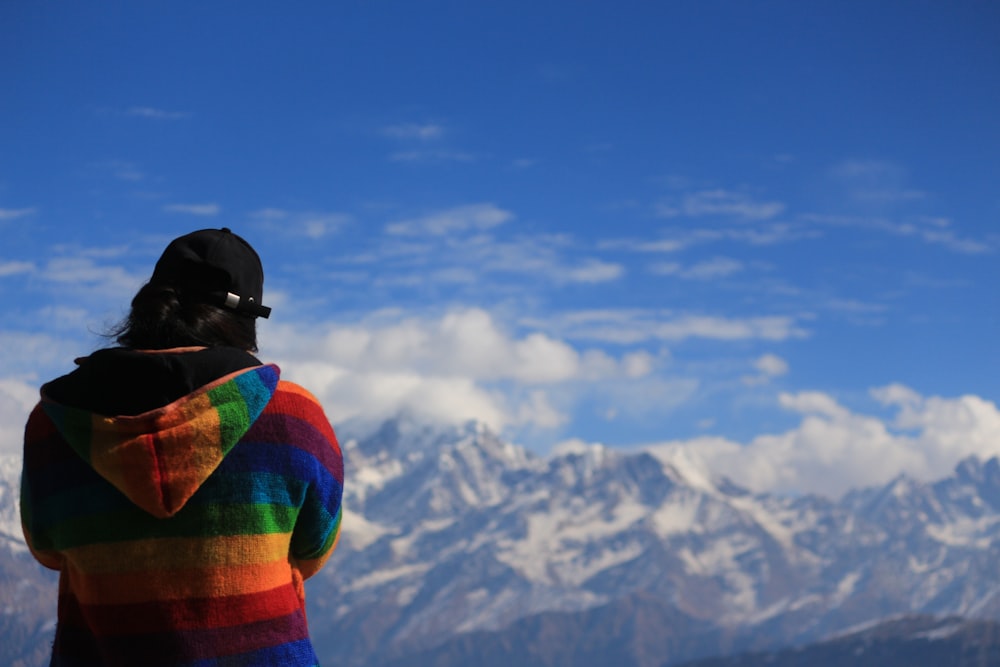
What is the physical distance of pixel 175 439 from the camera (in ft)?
14.4

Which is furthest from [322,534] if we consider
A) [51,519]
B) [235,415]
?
[51,519]

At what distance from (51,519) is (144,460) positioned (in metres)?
0.65

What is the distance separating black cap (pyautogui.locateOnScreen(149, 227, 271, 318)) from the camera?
15.6 ft

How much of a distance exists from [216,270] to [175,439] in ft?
2.28

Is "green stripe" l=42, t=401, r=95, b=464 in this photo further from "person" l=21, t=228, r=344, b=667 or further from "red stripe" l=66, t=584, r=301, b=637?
"red stripe" l=66, t=584, r=301, b=637

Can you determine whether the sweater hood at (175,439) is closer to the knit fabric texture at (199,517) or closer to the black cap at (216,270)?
the knit fabric texture at (199,517)

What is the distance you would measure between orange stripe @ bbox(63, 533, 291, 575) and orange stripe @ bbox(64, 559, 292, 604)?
20mm

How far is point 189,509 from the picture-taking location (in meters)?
4.47

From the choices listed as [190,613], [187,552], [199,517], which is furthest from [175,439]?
[190,613]

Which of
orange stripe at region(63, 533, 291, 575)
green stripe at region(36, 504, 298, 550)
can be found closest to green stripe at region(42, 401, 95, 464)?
green stripe at region(36, 504, 298, 550)

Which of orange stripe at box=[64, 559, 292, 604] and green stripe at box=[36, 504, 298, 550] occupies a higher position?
green stripe at box=[36, 504, 298, 550]

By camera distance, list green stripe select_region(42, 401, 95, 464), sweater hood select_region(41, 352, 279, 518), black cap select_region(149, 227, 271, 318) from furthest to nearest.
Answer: black cap select_region(149, 227, 271, 318), green stripe select_region(42, 401, 95, 464), sweater hood select_region(41, 352, 279, 518)

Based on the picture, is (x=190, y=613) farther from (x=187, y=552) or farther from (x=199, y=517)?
(x=199, y=517)

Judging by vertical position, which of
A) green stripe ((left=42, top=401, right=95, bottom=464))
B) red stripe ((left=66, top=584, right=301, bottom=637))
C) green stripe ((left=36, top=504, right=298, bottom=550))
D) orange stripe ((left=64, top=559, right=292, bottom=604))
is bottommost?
red stripe ((left=66, top=584, right=301, bottom=637))
